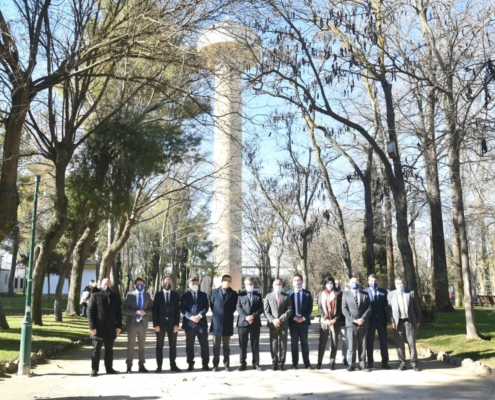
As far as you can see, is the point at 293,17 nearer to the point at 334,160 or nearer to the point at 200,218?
the point at 334,160

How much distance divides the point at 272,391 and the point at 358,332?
326 centimetres

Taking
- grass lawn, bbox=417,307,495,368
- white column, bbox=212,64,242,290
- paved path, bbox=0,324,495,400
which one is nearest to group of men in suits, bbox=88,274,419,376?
paved path, bbox=0,324,495,400

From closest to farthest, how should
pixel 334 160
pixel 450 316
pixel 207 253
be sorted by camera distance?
pixel 450 316 → pixel 334 160 → pixel 207 253

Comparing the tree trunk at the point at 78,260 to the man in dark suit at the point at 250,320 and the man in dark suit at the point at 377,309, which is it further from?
the man in dark suit at the point at 377,309

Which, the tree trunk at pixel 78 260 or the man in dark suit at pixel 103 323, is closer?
the man in dark suit at pixel 103 323

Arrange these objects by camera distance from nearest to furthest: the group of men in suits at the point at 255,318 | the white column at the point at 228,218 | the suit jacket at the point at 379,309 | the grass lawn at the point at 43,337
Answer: the group of men in suits at the point at 255,318 < the suit jacket at the point at 379,309 < the grass lawn at the point at 43,337 < the white column at the point at 228,218

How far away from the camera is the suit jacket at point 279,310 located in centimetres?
1145

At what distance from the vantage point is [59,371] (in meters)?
11.2

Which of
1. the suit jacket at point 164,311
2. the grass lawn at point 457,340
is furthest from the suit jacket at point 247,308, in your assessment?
the grass lawn at point 457,340

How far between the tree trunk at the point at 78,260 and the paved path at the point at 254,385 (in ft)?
41.4

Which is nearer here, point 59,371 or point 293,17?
point 59,371

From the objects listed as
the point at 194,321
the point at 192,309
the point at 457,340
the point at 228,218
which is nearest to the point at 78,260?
the point at 192,309

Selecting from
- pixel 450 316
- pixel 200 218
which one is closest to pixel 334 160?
pixel 450 316

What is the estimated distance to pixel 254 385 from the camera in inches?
369
